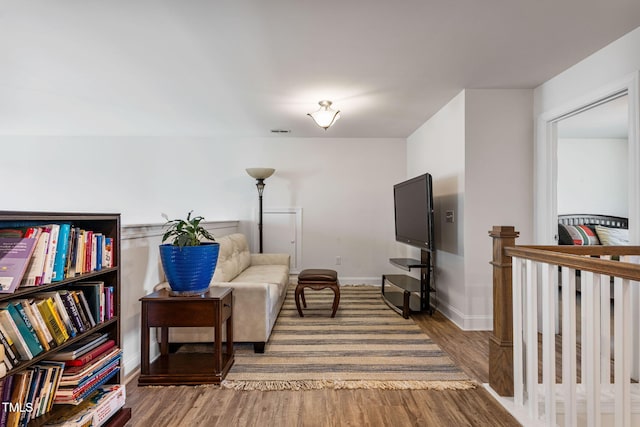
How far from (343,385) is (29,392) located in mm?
1589

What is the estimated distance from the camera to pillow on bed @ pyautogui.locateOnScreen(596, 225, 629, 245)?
179 inches

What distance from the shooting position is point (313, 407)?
1844 mm

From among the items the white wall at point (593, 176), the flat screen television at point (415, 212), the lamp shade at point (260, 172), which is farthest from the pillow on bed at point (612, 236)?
the lamp shade at point (260, 172)

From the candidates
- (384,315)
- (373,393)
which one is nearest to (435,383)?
(373,393)

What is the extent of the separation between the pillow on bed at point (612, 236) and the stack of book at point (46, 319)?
6021mm

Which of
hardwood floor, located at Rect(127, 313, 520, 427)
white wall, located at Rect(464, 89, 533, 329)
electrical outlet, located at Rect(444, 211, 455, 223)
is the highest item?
white wall, located at Rect(464, 89, 533, 329)

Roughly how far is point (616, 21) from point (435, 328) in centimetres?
274

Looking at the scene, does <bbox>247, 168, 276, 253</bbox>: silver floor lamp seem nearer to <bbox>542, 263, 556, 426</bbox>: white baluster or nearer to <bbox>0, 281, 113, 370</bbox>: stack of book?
<bbox>0, 281, 113, 370</bbox>: stack of book

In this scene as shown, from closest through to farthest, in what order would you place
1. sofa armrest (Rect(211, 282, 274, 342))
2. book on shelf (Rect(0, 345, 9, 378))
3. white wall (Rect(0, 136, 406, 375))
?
book on shelf (Rect(0, 345, 9, 378)) < sofa armrest (Rect(211, 282, 274, 342)) < white wall (Rect(0, 136, 406, 375))

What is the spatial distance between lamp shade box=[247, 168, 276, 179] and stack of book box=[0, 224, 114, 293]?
3.10 m

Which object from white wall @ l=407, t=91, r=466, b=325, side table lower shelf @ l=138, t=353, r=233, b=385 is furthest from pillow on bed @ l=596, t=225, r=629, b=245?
side table lower shelf @ l=138, t=353, r=233, b=385

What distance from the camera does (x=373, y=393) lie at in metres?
1.98

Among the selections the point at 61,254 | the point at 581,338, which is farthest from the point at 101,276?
Answer: the point at 581,338

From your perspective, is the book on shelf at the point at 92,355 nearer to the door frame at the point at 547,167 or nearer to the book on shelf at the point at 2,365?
the book on shelf at the point at 2,365
